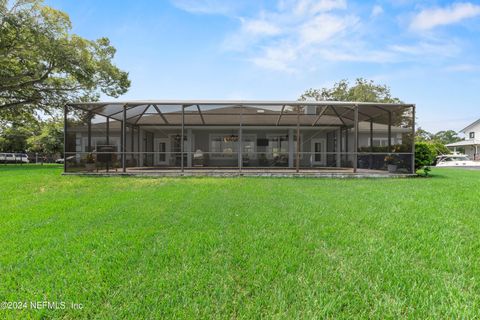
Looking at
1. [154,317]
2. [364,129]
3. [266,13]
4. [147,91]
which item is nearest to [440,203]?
[154,317]

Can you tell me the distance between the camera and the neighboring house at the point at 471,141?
39225 millimetres

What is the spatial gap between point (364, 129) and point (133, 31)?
1446 centimetres

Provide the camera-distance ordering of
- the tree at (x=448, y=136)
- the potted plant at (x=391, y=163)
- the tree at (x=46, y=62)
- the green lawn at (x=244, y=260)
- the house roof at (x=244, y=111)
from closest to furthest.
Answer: the green lawn at (x=244, y=260) < the house roof at (x=244, y=111) < the potted plant at (x=391, y=163) < the tree at (x=46, y=62) < the tree at (x=448, y=136)

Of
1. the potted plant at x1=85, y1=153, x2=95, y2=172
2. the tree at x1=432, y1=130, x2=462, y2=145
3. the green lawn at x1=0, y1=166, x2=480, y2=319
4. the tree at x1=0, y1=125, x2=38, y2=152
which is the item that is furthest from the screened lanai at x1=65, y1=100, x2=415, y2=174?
the tree at x1=432, y1=130, x2=462, y2=145

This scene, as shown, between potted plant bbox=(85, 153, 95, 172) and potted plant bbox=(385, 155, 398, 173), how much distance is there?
12.2 m

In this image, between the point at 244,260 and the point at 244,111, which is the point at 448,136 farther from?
the point at 244,260

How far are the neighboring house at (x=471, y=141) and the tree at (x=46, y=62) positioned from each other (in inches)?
1716

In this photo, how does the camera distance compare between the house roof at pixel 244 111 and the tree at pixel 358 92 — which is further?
the tree at pixel 358 92

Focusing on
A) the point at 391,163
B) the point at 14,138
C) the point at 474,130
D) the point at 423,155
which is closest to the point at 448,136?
the point at 474,130

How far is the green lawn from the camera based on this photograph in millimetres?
2131

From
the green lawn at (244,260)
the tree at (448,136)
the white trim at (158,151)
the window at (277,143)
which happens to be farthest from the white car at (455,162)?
the tree at (448,136)

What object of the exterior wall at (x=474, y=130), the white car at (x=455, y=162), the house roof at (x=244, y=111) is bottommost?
the white car at (x=455, y=162)

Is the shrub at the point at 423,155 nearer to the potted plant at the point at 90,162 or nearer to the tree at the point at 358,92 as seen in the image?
the potted plant at the point at 90,162

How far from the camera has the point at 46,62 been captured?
1811 cm
